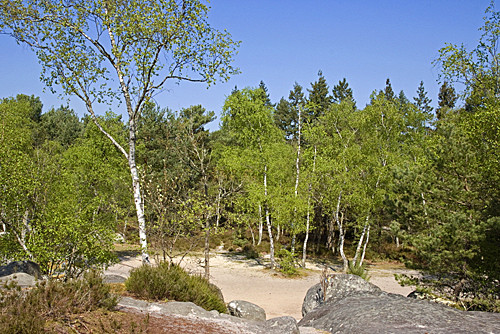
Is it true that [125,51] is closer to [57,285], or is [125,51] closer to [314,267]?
[57,285]

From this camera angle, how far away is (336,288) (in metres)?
10.6

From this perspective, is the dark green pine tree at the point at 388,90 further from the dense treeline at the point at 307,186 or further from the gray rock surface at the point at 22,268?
the gray rock surface at the point at 22,268

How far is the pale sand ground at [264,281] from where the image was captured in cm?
1388

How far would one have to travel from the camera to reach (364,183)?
76.8 feet

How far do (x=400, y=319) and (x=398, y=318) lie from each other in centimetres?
5

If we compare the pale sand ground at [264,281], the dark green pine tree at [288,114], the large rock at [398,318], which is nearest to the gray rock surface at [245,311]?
the large rock at [398,318]

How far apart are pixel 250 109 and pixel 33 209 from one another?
15204 mm

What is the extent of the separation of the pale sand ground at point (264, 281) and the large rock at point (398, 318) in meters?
4.26

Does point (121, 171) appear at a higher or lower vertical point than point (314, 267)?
higher

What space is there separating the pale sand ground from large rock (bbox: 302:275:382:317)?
1.18m

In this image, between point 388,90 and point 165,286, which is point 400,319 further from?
point 388,90

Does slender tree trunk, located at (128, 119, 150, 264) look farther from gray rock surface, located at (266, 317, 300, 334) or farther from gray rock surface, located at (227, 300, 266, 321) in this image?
gray rock surface, located at (266, 317, 300, 334)

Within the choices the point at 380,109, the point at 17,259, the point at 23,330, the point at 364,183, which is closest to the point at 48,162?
the point at 17,259

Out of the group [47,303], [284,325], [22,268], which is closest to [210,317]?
[284,325]
